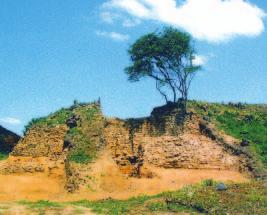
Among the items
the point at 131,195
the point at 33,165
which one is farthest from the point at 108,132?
the point at 131,195

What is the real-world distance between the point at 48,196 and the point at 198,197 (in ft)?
31.1

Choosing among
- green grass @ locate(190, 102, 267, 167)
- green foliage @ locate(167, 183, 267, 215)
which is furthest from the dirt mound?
green foliage @ locate(167, 183, 267, 215)

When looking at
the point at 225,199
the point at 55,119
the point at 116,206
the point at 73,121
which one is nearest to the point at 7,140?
the point at 55,119

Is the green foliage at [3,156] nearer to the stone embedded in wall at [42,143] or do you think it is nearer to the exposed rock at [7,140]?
the exposed rock at [7,140]

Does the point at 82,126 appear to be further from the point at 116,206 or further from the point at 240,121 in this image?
the point at 116,206

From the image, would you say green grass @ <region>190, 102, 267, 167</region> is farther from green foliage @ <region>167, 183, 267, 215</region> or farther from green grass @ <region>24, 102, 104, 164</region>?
green foliage @ <region>167, 183, 267, 215</region>

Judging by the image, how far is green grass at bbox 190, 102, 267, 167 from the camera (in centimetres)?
3394

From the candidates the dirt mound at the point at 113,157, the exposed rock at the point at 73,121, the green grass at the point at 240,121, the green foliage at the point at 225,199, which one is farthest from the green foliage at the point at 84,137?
the green foliage at the point at 225,199

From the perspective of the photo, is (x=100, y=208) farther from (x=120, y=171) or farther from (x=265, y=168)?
(x=265, y=168)

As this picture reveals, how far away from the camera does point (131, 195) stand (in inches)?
1072

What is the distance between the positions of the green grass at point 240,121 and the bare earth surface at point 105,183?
4.28 m

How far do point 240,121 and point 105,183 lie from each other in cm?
1190

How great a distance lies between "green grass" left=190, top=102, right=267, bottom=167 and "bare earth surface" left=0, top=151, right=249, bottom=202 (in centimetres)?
428

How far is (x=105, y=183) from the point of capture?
2864cm
